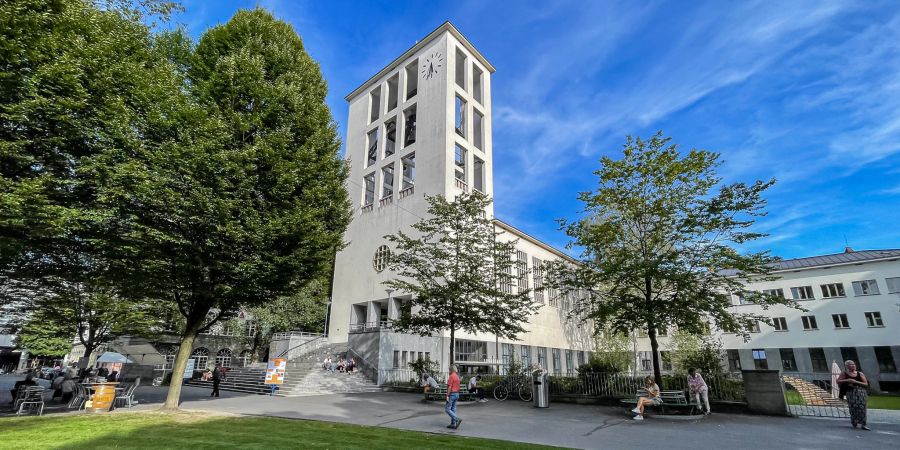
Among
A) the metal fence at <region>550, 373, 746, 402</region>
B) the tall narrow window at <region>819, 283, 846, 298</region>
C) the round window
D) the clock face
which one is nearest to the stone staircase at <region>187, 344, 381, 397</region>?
the round window

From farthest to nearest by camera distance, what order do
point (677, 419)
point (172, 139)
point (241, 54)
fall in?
point (241, 54), point (677, 419), point (172, 139)

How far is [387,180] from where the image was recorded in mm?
40156

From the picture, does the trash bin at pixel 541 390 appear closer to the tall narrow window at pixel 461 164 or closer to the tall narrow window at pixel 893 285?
the tall narrow window at pixel 461 164

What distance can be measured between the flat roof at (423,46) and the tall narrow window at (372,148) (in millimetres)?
5788

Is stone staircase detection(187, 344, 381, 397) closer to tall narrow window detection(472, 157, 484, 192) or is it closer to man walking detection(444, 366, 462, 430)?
man walking detection(444, 366, 462, 430)

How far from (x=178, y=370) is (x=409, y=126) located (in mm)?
30610

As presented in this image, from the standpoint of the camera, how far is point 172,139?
11.6 m

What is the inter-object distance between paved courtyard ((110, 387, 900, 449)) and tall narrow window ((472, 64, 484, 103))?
→ 3188 centimetres

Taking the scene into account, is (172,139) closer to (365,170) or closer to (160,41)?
(160,41)

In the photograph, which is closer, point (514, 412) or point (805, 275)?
point (514, 412)

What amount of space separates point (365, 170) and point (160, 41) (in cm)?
2605

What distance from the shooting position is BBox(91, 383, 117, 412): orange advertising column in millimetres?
13070

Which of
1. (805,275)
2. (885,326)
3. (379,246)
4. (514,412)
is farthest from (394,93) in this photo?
(885,326)

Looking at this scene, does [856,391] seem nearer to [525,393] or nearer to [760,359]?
[525,393]
